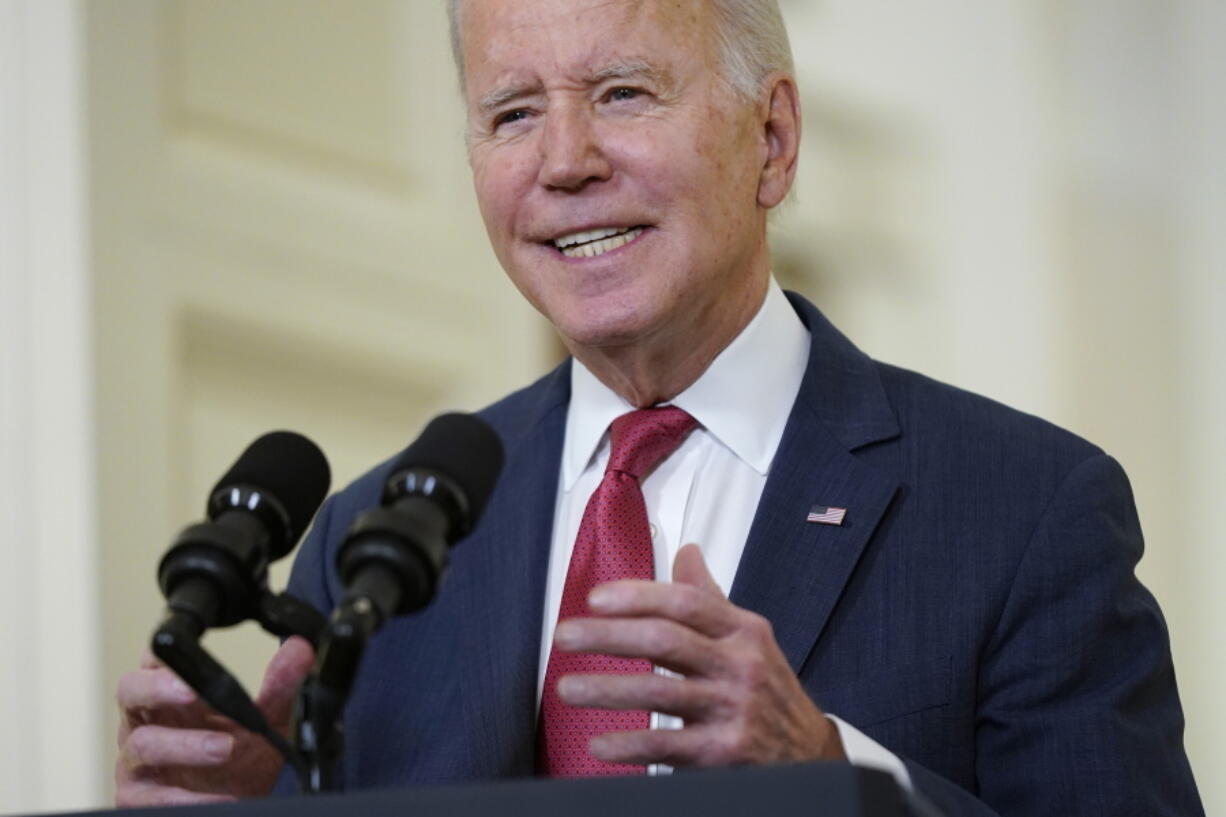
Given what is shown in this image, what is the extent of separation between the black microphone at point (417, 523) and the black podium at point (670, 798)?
17cm

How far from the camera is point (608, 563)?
6.26 feet

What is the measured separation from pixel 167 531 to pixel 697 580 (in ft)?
6.50

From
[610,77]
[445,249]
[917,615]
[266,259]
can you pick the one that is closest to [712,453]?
[917,615]

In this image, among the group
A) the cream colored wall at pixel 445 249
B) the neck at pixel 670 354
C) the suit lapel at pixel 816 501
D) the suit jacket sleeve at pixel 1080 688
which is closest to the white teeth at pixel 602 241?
the neck at pixel 670 354

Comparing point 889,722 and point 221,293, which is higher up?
point 221,293

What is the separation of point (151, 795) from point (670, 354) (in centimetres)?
73

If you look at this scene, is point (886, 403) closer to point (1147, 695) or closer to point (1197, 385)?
point (1147, 695)

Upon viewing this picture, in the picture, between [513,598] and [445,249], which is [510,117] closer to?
[513,598]

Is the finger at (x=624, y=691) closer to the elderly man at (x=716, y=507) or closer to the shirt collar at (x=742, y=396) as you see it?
the elderly man at (x=716, y=507)

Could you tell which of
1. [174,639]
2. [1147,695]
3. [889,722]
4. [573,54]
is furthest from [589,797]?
[573,54]

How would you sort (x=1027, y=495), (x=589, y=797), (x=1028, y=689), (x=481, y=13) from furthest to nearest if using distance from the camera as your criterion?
1. (x=481, y=13)
2. (x=1027, y=495)
3. (x=1028, y=689)
4. (x=589, y=797)

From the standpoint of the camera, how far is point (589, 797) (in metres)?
1.02

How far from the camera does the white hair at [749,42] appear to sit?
78.0 inches

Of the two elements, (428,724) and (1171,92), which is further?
(1171,92)
